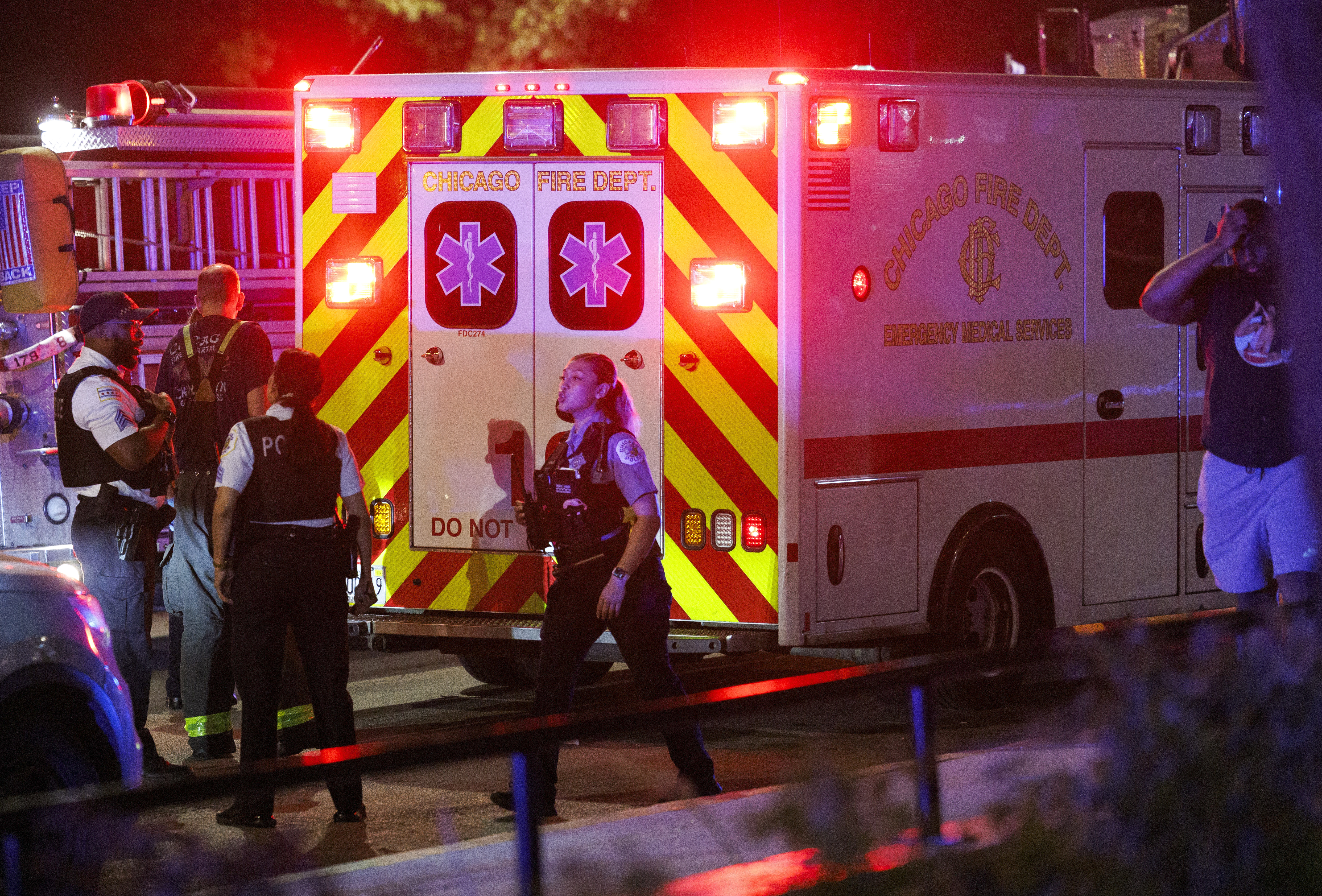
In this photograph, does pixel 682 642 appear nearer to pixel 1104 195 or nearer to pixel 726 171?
pixel 726 171

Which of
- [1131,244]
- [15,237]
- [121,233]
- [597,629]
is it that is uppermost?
[121,233]

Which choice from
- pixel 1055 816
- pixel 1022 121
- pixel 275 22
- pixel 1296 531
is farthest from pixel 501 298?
pixel 275 22

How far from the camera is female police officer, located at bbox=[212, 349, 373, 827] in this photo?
263 inches

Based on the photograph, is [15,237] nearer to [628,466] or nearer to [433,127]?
[433,127]

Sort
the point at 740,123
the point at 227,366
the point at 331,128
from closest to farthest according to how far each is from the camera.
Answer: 1. the point at 740,123
2. the point at 331,128
3. the point at 227,366

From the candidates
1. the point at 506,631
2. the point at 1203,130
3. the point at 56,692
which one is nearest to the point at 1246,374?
the point at 1203,130

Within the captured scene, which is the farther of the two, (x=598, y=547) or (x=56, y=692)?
(x=598, y=547)

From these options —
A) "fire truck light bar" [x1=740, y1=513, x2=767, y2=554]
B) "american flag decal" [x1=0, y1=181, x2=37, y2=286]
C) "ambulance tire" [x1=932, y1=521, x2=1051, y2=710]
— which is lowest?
"ambulance tire" [x1=932, y1=521, x2=1051, y2=710]

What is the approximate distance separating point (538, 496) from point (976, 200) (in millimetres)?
2619

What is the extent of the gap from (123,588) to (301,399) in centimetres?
155

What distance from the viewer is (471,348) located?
314 inches

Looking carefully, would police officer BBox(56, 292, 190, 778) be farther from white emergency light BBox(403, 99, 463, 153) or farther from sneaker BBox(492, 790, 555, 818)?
sneaker BBox(492, 790, 555, 818)

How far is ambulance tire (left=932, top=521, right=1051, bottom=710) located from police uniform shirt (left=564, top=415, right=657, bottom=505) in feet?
6.65

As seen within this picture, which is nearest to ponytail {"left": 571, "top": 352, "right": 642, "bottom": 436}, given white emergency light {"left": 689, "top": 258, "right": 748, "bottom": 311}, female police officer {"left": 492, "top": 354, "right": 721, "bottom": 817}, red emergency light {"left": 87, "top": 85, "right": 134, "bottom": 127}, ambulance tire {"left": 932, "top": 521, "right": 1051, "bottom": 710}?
female police officer {"left": 492, "top": 354, "right": 721, "bottom": 817}
